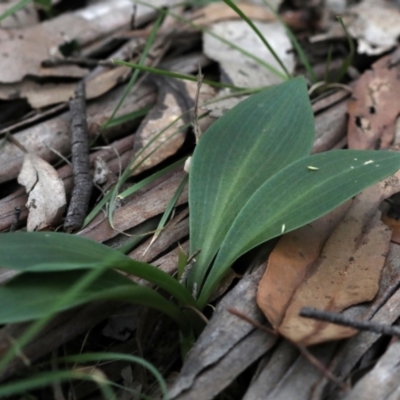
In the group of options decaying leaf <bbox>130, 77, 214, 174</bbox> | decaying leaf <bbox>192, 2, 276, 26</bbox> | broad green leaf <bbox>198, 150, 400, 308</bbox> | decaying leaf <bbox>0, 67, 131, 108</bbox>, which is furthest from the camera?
decaying leaf <bbox>192, 2, 276, 26</bbox>

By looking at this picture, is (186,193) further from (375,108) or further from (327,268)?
(375,108)

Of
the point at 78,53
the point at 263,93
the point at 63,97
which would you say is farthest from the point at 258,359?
the point at 78,53

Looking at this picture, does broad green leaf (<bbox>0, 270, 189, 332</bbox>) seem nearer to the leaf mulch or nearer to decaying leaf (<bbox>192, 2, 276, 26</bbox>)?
the leaf mulch

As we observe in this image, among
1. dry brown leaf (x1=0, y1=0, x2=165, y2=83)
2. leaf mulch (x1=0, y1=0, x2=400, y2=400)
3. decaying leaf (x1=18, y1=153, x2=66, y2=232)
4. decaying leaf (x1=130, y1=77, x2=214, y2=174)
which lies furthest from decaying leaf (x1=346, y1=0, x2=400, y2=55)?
decaying leaf (x1=18, y1=153, x2=66, y2=232)

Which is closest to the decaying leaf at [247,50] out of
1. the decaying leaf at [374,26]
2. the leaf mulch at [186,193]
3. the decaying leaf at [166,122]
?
the leaf mulch at [186,193]

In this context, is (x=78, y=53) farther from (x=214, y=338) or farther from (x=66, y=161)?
(x=214, y=338)

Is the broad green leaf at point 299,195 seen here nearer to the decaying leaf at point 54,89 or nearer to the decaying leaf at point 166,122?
the decaying leaf at point 166,122

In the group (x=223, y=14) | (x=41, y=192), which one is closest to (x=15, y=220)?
(x=41, y=192)

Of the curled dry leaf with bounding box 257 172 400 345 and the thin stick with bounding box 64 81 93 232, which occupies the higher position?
the thin stick with bounding box 64 81 93 232
